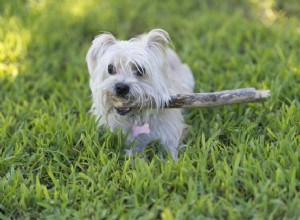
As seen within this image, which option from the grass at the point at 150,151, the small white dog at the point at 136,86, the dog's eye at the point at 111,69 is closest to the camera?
the grass at the point at 150,151

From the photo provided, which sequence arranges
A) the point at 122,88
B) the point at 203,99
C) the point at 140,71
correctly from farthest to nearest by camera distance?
1. the point at 203,99
2. the point at 140,71
3. the point at 122,88

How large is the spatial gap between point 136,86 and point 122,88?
0.45 feet

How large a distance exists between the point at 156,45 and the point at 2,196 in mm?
1968

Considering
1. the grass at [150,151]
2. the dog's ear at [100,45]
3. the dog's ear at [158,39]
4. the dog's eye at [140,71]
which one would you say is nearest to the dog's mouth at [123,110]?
the grass at [150,151]

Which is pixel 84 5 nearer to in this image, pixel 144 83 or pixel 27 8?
pixel 27 8

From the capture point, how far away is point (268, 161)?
420 cm

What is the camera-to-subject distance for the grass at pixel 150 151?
13.0 feet

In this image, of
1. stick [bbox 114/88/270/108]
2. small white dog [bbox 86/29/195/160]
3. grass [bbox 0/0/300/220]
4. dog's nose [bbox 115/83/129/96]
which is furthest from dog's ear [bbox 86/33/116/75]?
stick [bbox 114/88/270/108]

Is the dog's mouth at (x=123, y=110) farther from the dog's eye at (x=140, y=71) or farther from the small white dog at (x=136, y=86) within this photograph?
the dog's eye at (x=140, y=71)

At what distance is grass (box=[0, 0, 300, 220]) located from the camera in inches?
156

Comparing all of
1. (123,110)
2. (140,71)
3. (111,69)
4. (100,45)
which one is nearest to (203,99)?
(140,71)

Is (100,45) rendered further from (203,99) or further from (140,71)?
(203,99)

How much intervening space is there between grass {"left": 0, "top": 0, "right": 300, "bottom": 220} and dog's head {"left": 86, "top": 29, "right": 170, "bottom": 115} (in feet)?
1.33

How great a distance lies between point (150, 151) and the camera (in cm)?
497
